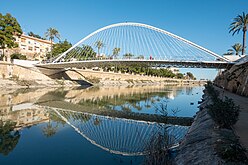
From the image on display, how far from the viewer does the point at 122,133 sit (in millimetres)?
9453

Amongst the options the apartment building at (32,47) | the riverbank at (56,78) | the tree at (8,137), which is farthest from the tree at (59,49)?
the tree at (8,137)

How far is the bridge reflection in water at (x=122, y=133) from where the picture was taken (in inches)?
288

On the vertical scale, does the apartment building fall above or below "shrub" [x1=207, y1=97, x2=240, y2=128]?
above

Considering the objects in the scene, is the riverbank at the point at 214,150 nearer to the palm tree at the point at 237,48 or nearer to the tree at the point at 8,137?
the tree at the point at 8,137

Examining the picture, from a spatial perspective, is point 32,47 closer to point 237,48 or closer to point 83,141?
point 237,48

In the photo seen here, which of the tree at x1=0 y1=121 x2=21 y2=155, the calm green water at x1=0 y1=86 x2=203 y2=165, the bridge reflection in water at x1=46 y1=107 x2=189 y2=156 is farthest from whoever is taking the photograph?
the bridge reflection in water at x1=46 y1=107 x2=189 y2=156

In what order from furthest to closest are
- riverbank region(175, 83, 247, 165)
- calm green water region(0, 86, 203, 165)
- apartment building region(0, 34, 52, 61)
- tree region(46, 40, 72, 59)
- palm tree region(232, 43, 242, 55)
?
apartment building region(0, 34, 52, 61) < tree region(46, 40, 72, 59) < palm tree region(232, 43, 242, 55) < calm green water region(0, 86, 203, 165) < riverbank region(175, 83, 247, 165)

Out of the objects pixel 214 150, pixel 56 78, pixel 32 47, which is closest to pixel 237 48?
pixel 56 78

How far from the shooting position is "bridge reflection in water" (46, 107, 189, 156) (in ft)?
24.0

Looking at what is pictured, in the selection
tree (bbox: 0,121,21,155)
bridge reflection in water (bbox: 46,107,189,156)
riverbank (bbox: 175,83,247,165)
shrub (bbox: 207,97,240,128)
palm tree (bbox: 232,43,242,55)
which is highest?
palm tree (bbox: 232,43,242,55)

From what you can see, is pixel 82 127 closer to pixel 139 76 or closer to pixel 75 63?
pixel 75 63

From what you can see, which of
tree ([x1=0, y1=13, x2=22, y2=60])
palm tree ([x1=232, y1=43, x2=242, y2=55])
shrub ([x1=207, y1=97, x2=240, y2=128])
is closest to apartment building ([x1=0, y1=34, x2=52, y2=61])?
tree ([x1=0, y1=13, x2=22, y2=60])

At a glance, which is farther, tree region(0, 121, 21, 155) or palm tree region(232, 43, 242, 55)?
palm tree region(232, 43, 242, 55)

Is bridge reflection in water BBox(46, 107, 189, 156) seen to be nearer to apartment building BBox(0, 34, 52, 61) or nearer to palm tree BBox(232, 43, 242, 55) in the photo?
palm tree BBox(232, 43, 242, 55)
